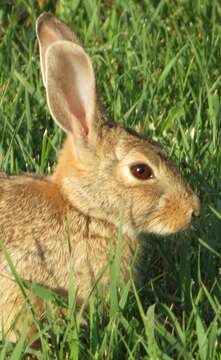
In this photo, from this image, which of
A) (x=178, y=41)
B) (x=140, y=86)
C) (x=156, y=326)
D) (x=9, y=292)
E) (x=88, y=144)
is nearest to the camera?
(x=156, y=326)

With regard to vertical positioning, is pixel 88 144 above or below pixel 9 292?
above

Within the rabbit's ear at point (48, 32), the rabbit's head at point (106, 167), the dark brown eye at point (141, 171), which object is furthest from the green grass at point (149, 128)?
the rabbit's ear at point (48, 32)

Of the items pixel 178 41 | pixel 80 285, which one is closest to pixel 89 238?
pixel 80 285

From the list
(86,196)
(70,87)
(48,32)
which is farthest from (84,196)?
(48,32)

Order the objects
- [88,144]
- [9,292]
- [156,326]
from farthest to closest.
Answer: [88,144] < [9,292] < [156,326]

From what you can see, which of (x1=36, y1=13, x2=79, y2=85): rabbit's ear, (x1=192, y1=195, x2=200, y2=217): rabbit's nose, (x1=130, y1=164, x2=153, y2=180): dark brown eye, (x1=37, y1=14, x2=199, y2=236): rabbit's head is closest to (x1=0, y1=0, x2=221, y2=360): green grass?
(x1=192, y1=195, x2=200, y2=217): rabbit's nose

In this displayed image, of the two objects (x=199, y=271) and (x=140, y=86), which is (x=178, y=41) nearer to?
(x=140, y=86)

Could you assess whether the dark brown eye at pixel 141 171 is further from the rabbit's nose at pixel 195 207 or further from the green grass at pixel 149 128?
the green grass at pixel 149 128
